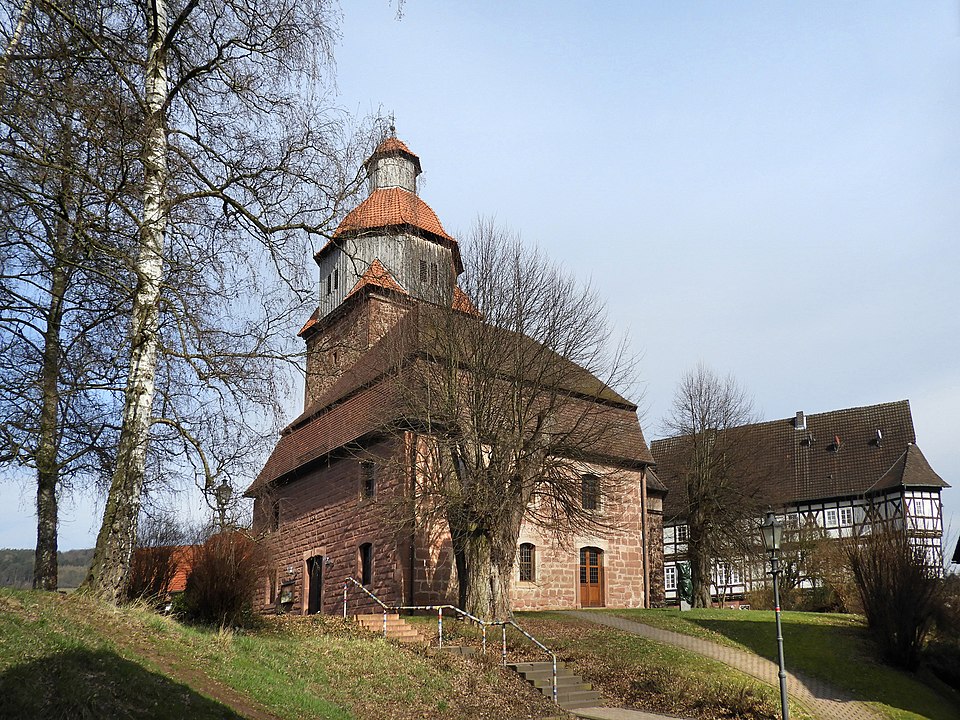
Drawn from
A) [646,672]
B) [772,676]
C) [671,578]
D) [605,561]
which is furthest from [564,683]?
[671,578]

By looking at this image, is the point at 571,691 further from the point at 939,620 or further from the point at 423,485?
the point at 939,620

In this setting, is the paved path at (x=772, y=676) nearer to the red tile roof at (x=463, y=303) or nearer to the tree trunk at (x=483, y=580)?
the tree trunk at (x=483, y=580)

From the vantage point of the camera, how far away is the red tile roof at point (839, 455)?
44000mm

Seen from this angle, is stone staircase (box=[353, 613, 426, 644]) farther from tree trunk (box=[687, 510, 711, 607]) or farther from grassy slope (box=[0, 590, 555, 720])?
tree trunk (box=[687, 510, 711, 607])

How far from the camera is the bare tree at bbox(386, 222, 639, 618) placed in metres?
20.5

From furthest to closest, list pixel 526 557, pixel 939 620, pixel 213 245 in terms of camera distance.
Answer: pixel 526 557, pixel 939 620, pixel 213 245

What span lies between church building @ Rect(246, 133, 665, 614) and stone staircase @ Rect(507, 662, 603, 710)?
15.0ft

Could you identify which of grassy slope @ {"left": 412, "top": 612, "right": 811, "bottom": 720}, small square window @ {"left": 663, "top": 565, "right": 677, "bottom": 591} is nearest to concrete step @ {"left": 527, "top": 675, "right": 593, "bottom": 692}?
grassy slope @ {"left": 412, "top": 612, "right": 811, "bottom": 720}

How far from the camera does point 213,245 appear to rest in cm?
1182

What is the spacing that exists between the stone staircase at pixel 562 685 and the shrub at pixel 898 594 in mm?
8525

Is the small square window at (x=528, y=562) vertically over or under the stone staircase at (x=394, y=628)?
over

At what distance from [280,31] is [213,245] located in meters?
3.38

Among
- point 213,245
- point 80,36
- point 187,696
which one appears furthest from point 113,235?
point 187,696

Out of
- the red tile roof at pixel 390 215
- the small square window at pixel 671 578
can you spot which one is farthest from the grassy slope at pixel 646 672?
the small square window at pixel 671 578
